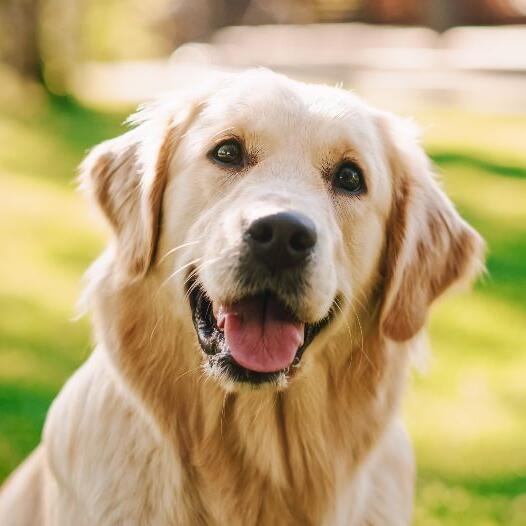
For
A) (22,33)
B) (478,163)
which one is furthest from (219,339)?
(22,33)

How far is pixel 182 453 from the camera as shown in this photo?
10.0 feet

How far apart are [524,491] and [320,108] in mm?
2064

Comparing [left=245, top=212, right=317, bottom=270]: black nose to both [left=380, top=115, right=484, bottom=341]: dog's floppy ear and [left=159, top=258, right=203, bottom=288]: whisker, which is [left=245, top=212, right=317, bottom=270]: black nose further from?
[left=380, top=115, right=484, bottom=341]: dog's floppy ear

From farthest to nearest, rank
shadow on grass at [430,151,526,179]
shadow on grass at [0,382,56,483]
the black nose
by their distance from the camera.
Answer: shadow on grass at [430,151,526,179], shadow on grass at [0,382,56,483], the black nose

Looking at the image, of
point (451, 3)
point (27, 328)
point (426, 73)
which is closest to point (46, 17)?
point (426, 73)

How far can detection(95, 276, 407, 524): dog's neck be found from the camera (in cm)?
306

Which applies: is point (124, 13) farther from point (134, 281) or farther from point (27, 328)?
point (134, 281)

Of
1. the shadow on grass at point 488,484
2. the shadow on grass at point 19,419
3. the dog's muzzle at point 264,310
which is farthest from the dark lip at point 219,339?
the shadow on grass at point 19,419

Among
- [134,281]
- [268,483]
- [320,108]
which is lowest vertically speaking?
[268,483]

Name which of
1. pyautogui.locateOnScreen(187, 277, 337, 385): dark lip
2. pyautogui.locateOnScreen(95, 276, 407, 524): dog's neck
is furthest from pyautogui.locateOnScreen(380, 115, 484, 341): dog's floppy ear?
pyautogui.locateOnScreen(187, 277, 337, 385): dark lip

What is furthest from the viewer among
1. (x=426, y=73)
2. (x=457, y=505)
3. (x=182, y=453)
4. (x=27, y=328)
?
(x=426, y=73)

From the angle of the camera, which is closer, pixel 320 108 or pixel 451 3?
pixel 320 108

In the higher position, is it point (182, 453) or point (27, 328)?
point (182, 453)

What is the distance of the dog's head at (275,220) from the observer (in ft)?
9.29
